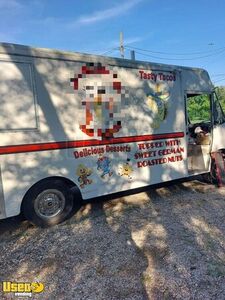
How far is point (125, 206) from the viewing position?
600cm

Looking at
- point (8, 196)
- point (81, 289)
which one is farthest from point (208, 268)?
point (8, 196)

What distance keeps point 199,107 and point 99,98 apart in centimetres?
340

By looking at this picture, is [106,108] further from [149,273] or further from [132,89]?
[149,273]

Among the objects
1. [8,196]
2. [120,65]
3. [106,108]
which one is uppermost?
[120,65]

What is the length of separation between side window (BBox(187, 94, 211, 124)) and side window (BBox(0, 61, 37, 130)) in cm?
375

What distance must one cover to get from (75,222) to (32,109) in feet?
6.83

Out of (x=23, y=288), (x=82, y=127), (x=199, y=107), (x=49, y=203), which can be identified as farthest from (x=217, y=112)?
(x=23, y=288)

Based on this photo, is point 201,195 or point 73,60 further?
point 201,195

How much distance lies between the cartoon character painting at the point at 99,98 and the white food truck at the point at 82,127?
18 mm

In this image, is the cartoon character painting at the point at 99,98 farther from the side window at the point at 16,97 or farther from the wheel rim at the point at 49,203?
the wheel rim at the point at 49,203

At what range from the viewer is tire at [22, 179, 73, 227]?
4.91 meters

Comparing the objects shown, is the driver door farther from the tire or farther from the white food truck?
the tire

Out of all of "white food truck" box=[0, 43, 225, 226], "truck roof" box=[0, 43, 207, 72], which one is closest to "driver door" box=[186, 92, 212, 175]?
"white food truck" box=[0, 43, 225, 226]

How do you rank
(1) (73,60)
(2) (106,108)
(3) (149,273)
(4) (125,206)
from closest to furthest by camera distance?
(3) (149,273) < (1) (73,60) < (2) (106,108) < (4) (125,206)
